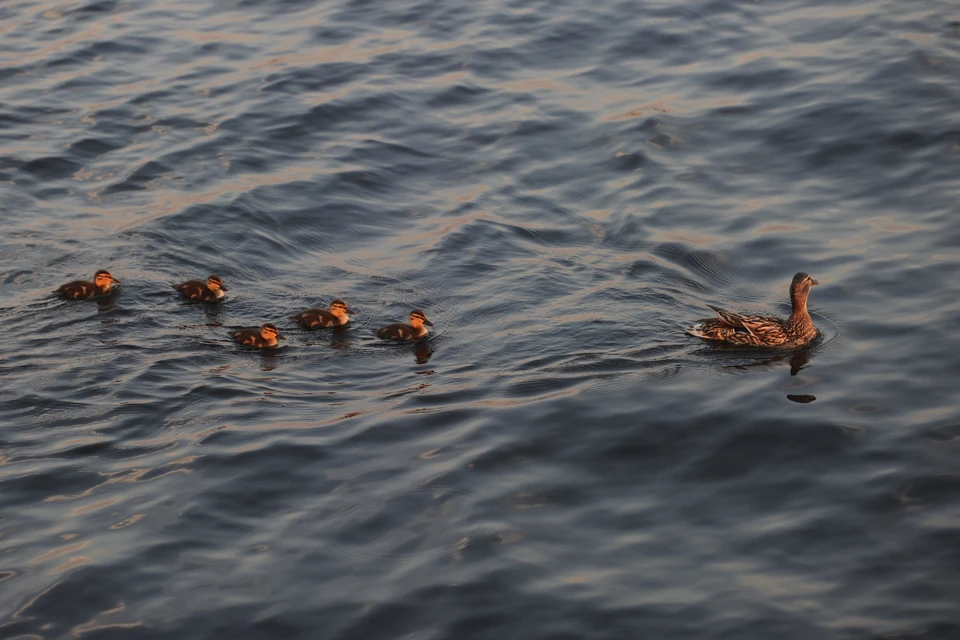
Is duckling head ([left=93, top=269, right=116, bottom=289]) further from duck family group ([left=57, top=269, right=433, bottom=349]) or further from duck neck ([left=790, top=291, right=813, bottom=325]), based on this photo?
duck neck ([left=790, top=291, right=813, bottom=325])

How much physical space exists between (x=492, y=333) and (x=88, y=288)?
3.78m

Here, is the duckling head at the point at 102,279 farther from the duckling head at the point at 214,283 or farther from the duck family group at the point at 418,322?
the duckling head at the point at 214,283

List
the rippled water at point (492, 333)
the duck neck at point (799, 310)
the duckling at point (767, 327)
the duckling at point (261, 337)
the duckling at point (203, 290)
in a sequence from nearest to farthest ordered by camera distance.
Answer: the rippled water at point (492, 333), the duckling at point (767, 327), the duck neck at point (799, 310), the duckling at point (261, 337), the duckling at point (203, 290)

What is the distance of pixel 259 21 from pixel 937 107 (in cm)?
1103

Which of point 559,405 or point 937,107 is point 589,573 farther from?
point 937,107

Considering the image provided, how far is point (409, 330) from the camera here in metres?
11.0

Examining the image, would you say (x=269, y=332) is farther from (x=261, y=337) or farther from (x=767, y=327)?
(x=767, y=327)

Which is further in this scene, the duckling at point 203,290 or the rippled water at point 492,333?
the duckling at point 203,290

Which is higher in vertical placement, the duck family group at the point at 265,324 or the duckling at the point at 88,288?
the duckling at the point at 88,288

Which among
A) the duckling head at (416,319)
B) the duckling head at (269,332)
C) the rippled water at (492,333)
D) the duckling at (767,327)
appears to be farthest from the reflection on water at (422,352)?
the duckling at (767,327)

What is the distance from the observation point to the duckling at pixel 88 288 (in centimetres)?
1144

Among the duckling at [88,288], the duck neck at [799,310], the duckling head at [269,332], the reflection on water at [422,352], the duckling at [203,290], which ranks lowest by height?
the reflection on water at [422,352]

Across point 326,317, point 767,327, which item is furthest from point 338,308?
point 767,327

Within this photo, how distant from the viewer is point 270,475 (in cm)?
884
